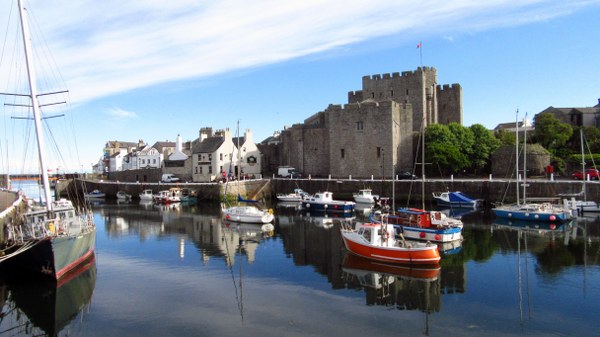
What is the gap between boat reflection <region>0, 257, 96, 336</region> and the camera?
11.7 meters

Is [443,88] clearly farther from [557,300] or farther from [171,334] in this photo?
[171,334]

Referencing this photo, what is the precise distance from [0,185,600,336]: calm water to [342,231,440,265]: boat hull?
508 millimetres

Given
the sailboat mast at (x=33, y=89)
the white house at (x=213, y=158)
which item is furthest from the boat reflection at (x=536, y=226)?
the white house at (x=213, y=158)

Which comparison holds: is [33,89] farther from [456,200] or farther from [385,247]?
[456,200]

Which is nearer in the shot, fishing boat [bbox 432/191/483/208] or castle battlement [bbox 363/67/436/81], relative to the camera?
fishing boat [bbox 432/191/483/208]

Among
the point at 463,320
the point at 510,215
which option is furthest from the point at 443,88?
the point at 463,320

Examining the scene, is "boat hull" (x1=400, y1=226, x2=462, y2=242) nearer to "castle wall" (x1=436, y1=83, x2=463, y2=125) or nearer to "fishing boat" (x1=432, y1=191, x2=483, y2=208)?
"fishing boat" (x1=432, y1=191, x2=483, y2=208)

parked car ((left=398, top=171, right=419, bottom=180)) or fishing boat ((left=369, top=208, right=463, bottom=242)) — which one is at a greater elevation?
parked car ((left=398, top=171, right=419, bottom=180))

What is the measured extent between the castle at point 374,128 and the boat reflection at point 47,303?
30.4 metres

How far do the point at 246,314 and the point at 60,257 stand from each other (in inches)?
269

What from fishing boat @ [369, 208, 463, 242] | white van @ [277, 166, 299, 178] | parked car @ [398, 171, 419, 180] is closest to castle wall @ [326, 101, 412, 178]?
parked car @ [398, 171, 419, 180]

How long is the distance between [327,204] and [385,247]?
18.8 meters

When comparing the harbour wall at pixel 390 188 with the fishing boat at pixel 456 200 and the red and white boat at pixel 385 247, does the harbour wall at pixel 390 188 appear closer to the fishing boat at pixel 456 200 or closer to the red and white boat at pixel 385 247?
the fishing boat at pixel 456 200

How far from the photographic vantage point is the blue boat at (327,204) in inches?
1360
